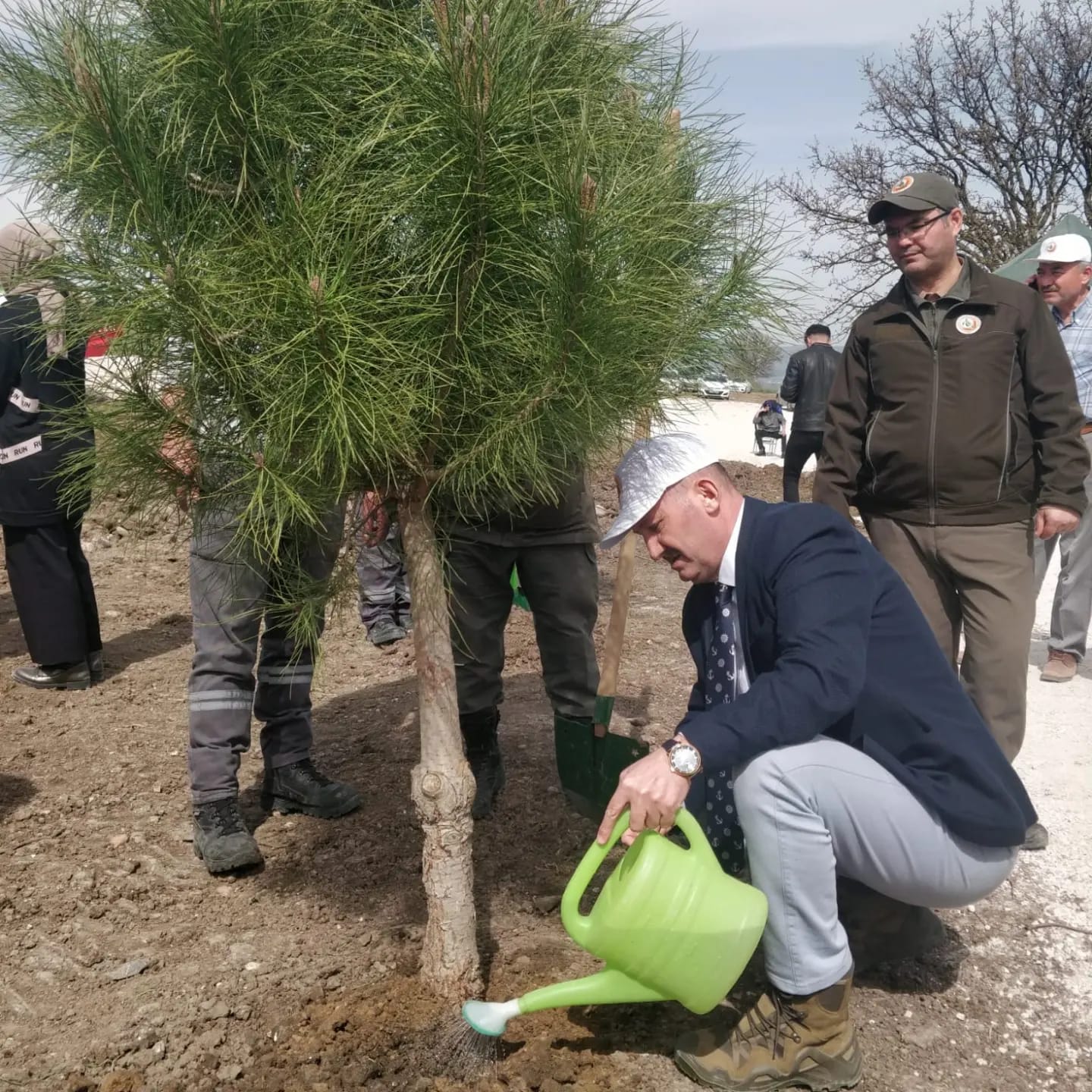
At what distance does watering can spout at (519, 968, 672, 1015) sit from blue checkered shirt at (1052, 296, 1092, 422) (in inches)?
156

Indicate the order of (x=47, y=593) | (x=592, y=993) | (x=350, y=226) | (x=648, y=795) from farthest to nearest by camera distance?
(x=47, y=593)
(x=592, y=993)
(x=648, y=795)
(x=350, y=226)

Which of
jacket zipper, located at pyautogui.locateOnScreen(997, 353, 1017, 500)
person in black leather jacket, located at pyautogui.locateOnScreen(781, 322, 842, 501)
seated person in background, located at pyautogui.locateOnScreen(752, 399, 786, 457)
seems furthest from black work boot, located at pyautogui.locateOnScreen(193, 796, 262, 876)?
seated person in background, located at pyautogui.locateOnScreen(752, 399, 786, 457)

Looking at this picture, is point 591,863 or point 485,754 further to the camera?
point 485,754

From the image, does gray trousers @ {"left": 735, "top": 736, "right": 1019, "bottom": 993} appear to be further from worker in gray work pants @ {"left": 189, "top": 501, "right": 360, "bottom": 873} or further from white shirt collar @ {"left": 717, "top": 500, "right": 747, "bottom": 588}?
worker in gray work pants @ {"left": 189, "top": 501, "right": 360, "bottom": 873}

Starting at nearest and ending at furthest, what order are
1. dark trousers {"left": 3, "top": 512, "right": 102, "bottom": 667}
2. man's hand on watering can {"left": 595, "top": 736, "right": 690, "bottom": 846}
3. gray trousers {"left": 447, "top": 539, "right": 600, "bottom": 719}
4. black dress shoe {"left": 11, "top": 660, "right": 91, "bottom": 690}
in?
man's hand on watering can {"left": 595, "top": 736, "right": 690, "bottom": 846} → gray trousers {"left": 447, "top": 539, "right": 600, "bottom": 719} → dark trousers {"left": 3, "top": 512, "right": 102, "bottom": 667} → black dress shoe {"left": 11, "top": 660, "right": 91, "bottom": 690}

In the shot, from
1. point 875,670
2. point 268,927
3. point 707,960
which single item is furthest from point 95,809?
point 875,670

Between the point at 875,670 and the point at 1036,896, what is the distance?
51.0 inches

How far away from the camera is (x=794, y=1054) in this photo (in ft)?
6.81

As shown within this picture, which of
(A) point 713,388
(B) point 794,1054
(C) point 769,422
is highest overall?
(A) point 713,388

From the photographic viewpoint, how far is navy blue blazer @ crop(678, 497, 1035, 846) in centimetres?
194

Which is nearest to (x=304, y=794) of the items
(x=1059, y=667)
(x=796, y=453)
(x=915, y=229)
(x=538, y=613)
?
(x=538, y=613)

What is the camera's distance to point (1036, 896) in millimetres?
2922

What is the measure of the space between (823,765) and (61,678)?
12.4 feet

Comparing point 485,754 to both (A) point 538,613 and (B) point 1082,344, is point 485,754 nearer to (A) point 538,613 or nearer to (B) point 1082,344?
(A) point 538,613
